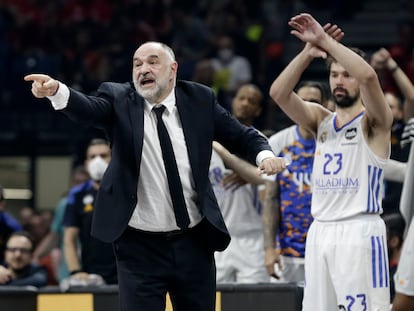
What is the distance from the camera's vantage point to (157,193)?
6.64 metres

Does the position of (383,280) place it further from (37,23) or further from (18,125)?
(37,23)

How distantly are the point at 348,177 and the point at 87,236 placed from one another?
3193mm

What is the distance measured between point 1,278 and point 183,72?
8423mm

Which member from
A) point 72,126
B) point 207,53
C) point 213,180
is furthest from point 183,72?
point 213,180

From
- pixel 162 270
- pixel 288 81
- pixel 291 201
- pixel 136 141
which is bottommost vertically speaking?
pixel 162 270

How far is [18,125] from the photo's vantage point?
15.9m

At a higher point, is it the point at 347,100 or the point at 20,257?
the point at 347,100

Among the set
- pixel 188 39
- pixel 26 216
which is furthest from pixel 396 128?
pixel 188 39

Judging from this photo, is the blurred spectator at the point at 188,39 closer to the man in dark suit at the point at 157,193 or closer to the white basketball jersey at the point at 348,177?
the white basketball jersey at the point at 348,177

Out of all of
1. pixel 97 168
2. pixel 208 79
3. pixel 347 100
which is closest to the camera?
pixel 347 100

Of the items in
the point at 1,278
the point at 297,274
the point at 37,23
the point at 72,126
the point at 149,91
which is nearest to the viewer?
the point at 149,91

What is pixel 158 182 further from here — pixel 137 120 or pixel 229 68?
pixel 229 68

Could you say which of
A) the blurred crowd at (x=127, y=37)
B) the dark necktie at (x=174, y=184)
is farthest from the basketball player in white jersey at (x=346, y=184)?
the blurred crowd at (x=127, y=37)

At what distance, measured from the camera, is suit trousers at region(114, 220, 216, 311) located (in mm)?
6605
